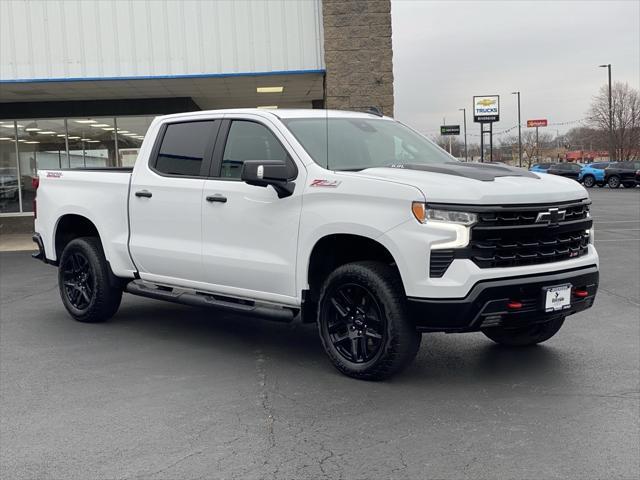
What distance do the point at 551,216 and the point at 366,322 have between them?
4.94 ft

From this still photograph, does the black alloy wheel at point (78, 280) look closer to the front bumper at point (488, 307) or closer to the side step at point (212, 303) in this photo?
the side step at point (212, 303)

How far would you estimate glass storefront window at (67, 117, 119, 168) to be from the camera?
19922 millimetres

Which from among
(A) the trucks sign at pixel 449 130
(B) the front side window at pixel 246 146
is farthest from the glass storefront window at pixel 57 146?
(A) the trucks sign at pixel 449 130

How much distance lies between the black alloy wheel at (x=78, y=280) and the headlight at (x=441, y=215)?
3946 mm

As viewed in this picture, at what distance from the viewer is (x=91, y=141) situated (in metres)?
20.2

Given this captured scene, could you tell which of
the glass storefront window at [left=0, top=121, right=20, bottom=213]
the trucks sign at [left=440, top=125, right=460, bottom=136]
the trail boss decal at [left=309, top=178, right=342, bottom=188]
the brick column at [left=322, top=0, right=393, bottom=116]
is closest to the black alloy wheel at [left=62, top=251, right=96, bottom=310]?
the trail boss decal at [left=309, top=178, right=342, bottom=188]

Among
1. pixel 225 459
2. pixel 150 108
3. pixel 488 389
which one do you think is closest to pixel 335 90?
pixel 150 108

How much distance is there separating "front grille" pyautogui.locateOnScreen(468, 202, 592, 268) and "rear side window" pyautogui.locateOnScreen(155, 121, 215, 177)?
2695 millimetres

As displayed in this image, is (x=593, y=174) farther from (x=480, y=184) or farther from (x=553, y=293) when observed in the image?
(x=480, y=184)

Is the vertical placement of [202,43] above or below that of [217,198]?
above

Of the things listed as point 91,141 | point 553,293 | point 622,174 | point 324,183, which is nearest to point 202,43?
point 91,141

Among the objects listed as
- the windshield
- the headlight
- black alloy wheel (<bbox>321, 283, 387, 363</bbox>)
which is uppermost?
the windshield

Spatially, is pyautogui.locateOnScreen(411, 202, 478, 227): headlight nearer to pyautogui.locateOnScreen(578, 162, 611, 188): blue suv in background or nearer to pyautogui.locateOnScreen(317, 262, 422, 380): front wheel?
pyautogui.locateOnScreen(317, 262, 422, 380): front wheel

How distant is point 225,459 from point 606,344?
393 centimetres
